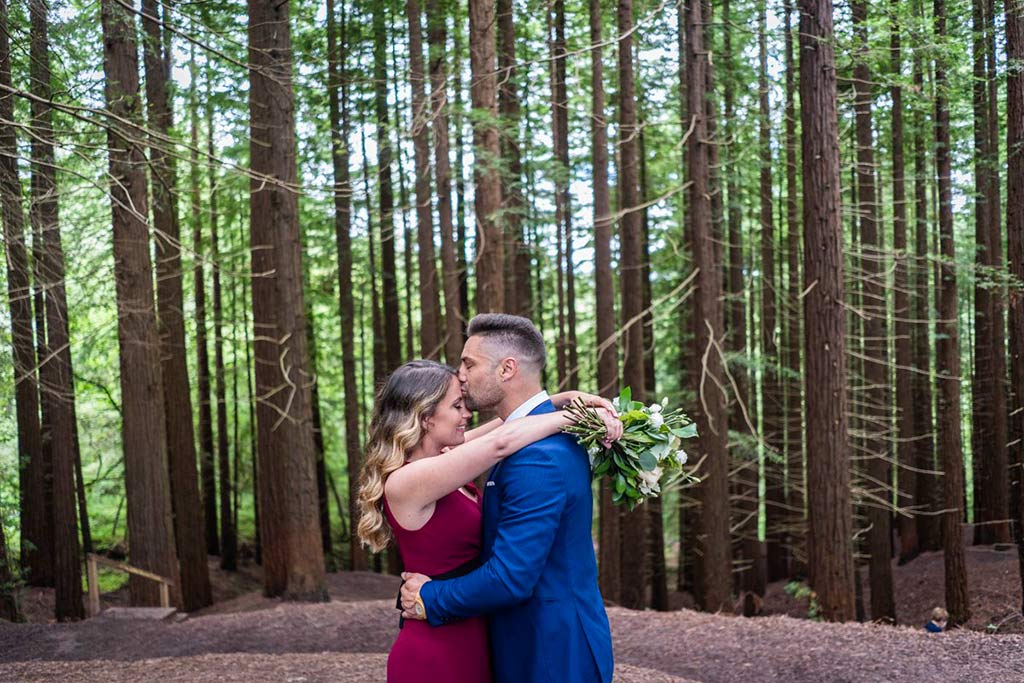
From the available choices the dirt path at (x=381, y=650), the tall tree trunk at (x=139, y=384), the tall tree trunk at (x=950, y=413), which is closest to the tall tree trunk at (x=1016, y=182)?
the dirt path at (x=381, y=650)

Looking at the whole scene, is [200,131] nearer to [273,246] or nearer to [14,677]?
[273,246]

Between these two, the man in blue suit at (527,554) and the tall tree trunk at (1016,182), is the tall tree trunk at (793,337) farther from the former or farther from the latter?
the man in blue suit at (527,554)

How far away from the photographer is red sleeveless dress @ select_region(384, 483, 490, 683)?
349cm

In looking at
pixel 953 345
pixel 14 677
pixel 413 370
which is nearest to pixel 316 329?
pixel 953 345

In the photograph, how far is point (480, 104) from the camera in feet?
39.0

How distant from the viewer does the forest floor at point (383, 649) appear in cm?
784

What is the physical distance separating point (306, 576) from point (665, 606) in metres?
10.4

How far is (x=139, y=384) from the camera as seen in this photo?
13039 mm

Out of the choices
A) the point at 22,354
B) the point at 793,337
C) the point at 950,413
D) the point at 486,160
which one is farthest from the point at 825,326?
the point at 793,337

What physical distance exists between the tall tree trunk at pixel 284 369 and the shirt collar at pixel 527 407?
9.81 metres

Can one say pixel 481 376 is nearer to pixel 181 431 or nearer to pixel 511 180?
pixel 511 180

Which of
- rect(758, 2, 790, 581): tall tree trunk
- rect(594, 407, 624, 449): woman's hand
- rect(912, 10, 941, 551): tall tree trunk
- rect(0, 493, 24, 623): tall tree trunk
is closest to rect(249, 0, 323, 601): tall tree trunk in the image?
rect(0, 493, 24, 623): tall tree trunk

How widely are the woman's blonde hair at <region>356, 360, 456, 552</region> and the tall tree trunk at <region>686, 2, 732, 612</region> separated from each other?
31.4 feet

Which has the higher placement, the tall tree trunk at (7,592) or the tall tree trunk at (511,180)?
the tall tree trunk at (511,180)
